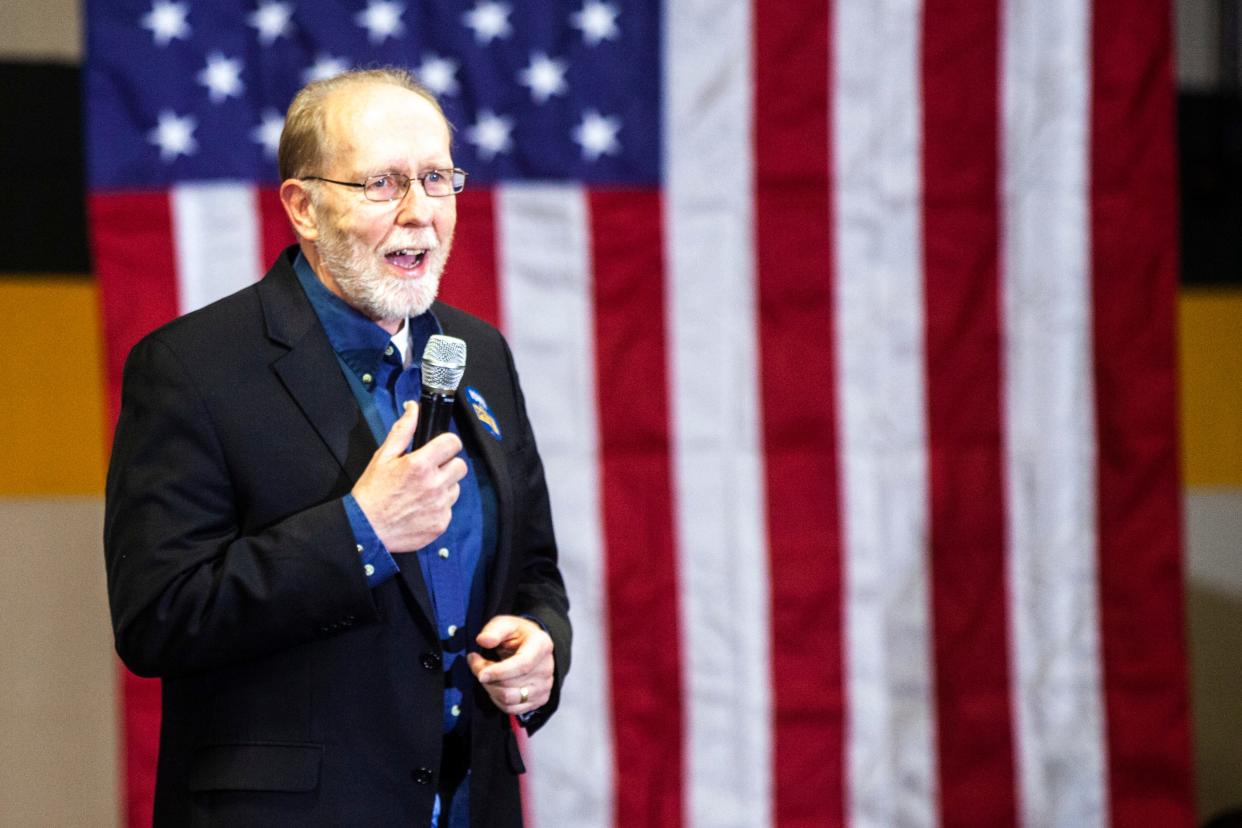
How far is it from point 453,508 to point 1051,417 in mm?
1769

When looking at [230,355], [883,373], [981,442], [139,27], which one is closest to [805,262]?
[883,373]

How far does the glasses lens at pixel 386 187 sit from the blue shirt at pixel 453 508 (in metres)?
0.13

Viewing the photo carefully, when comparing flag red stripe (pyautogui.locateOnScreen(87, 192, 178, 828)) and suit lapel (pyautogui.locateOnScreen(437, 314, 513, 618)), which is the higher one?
flag red stripe (pyautogui.locateOnScreen(87, 192, 178, 828))

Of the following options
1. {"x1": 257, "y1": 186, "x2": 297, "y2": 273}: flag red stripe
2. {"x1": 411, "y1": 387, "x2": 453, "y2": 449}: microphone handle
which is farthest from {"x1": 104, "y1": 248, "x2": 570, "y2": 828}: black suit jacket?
{"x1": 257, "y1": 186, "x2": 297, "y2": 273}: flag red stripe

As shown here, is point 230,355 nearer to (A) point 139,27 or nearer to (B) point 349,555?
(B) point 349,555

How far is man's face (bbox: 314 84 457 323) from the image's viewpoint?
1460 mm

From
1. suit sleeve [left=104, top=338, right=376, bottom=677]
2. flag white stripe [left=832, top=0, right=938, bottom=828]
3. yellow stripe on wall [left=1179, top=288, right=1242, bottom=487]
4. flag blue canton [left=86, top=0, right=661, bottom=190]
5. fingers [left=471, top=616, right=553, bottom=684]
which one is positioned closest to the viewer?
suit sleeve [left=104, top=338, right=376, bottom=677]

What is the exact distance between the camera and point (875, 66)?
279 cm

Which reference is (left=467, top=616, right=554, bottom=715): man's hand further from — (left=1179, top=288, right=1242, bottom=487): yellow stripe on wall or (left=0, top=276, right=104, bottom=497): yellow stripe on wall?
(left=1179, top=288, right=1242, bottom=487): yellow stripe on wall


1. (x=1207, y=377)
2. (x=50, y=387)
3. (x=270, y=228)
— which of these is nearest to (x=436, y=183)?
(x=270, y=228)

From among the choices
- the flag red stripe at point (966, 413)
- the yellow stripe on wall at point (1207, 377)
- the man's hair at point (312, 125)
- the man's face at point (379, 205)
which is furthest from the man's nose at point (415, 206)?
the yellow stripe on wall at point (1207, 377)

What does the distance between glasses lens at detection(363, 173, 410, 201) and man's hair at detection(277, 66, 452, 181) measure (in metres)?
0.06

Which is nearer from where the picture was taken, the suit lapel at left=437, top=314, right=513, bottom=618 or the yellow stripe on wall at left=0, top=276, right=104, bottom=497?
the suit lapel at left=437, top=314, right=513, bottom=618

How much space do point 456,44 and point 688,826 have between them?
5.66 ft
